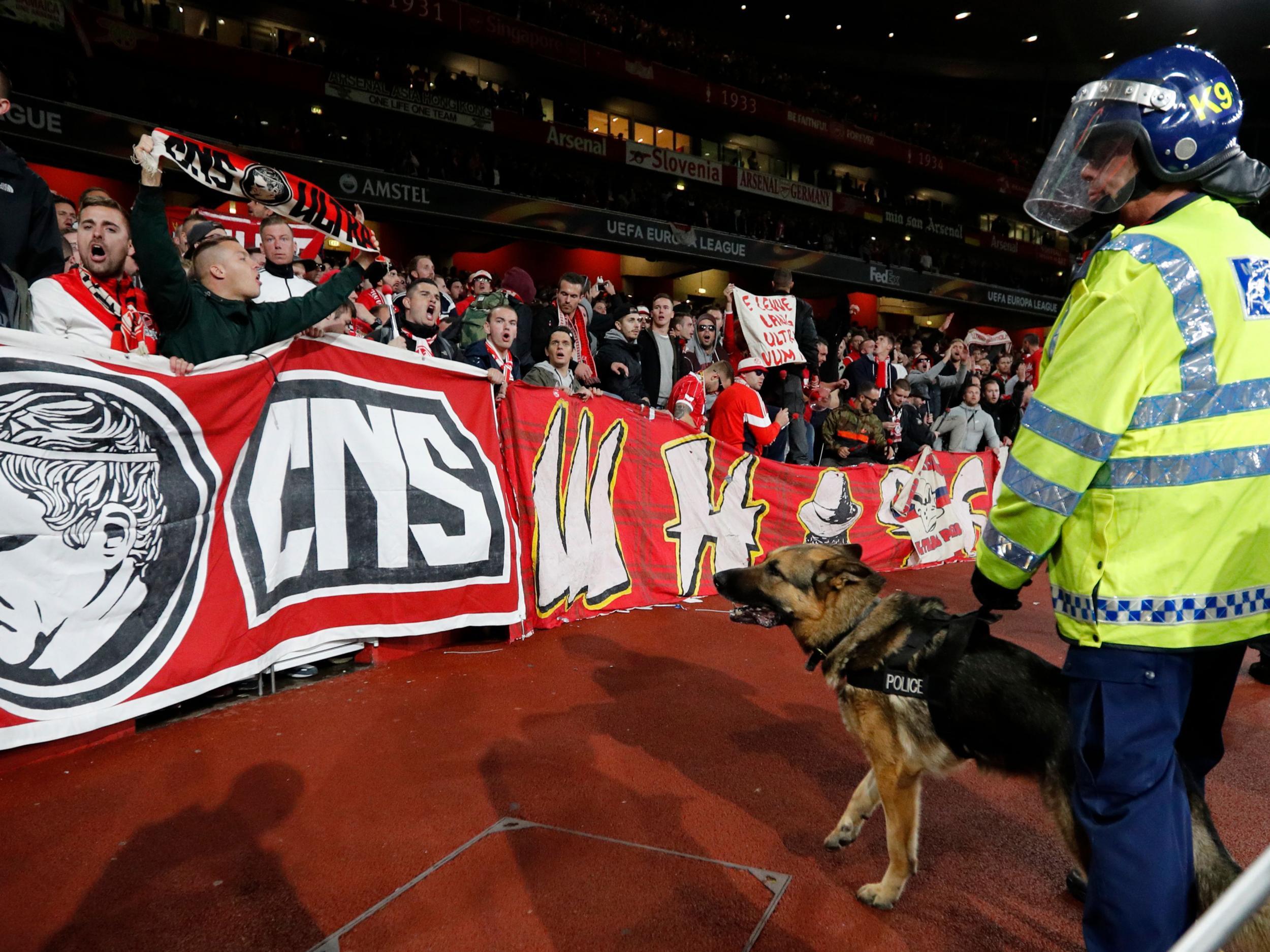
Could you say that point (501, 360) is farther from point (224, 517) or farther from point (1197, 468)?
point (1197, 468)

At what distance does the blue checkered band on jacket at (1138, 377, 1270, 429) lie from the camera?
1599 millimetres

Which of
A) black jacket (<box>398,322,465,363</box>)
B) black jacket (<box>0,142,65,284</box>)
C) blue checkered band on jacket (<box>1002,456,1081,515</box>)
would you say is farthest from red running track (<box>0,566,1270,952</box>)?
black jacket (<box>398,322,465,363</box>)

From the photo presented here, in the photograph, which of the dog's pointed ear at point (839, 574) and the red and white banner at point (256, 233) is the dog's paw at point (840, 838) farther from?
→ the red and white banner at point (256, 233)

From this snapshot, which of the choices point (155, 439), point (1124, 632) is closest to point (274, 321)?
point (155, 439)

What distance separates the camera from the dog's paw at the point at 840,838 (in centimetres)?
293

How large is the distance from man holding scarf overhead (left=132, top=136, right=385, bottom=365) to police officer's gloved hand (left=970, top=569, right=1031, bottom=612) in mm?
3780

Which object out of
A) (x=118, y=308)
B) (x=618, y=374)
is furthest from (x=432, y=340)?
(x=118, y=308)

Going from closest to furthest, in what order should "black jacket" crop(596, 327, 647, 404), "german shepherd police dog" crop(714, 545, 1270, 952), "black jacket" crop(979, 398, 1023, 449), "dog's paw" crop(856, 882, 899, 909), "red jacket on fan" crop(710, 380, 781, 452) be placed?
"german shepherd police dog" crop(714, 545, 1270, 952), "dog's paw" crop(856, 882, 899, 909), "black jacket" crop(596, 327, 647, 404), "red jacket on fan" crop(710, 380, 781, 452), "black jacket" crop(979, 398, 1023, 449)

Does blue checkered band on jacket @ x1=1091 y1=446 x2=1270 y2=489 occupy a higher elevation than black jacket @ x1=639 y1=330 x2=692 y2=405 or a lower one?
higher

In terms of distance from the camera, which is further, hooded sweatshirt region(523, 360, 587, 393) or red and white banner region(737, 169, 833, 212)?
red and white banner region(737, 169, 833, 212)

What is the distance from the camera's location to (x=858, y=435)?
9820mm

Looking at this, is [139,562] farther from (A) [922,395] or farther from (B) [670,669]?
(A) [922,395]

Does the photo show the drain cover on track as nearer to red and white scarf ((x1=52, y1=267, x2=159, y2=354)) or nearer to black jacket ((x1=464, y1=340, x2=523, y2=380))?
red and white scarf ((x1=52, y1=267, x2=159, y2=354))

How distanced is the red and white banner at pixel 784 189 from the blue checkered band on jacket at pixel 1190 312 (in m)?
31.5
